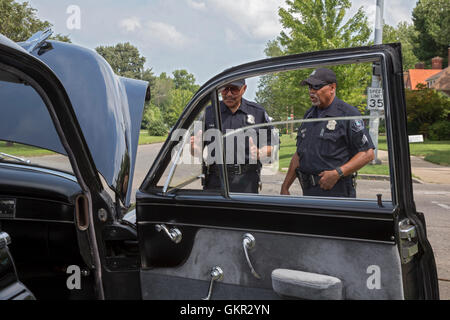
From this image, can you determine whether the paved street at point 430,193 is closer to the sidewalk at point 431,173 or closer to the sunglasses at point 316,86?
the sidewalk at point 431,173

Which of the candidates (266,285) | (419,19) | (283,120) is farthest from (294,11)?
(419,19)

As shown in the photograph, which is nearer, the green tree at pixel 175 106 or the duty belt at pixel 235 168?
the duty belt at pixel 235 168

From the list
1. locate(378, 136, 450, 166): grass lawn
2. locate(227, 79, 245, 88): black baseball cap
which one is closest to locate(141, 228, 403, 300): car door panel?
locate(227, 79, 245, 88): black baseball cap

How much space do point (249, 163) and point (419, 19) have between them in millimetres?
58931

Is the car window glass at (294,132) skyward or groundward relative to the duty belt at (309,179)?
skyward

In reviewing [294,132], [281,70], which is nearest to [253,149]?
[294,132]

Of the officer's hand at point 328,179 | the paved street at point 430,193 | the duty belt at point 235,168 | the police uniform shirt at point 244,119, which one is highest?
the police uniform shirt at point 244,119

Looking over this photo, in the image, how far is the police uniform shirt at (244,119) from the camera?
74.2 inches

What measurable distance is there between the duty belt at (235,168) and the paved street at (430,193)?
0.10m

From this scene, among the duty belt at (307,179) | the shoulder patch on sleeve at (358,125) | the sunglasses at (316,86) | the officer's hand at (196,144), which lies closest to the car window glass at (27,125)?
the officer's hand at (196,144)

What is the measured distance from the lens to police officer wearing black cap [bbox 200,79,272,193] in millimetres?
1854

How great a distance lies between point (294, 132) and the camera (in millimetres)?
1977

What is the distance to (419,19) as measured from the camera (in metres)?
52.3
